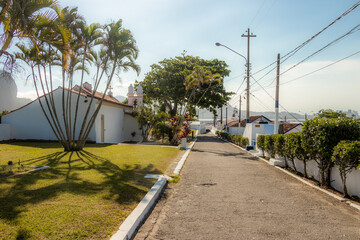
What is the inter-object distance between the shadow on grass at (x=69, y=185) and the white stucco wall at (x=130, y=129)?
15724mm

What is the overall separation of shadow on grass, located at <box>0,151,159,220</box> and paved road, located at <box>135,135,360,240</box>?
94 centimetres

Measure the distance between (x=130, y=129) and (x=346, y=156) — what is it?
70.1 ft

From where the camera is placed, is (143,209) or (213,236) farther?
(143,209)

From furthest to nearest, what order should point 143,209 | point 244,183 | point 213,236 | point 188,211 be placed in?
point 244,183
point 188,211
point 143,209
point 213,236

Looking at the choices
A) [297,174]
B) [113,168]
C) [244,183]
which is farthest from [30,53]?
[297,174]

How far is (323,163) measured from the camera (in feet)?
23.1

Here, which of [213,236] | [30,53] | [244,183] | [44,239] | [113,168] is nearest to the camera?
[44,239]

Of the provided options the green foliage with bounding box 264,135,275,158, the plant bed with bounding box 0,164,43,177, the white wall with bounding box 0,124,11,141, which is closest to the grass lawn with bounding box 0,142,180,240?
the plant bed with bounding box 0,164,43,177

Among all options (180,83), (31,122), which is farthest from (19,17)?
(180,83)

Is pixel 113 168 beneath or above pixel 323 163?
beneath

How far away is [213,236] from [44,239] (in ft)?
8.14

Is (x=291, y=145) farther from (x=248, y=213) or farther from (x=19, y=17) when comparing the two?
(x=19, y=17)

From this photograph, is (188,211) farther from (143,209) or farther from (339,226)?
(339,226)

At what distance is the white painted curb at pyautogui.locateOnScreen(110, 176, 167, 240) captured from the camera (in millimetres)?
3621
